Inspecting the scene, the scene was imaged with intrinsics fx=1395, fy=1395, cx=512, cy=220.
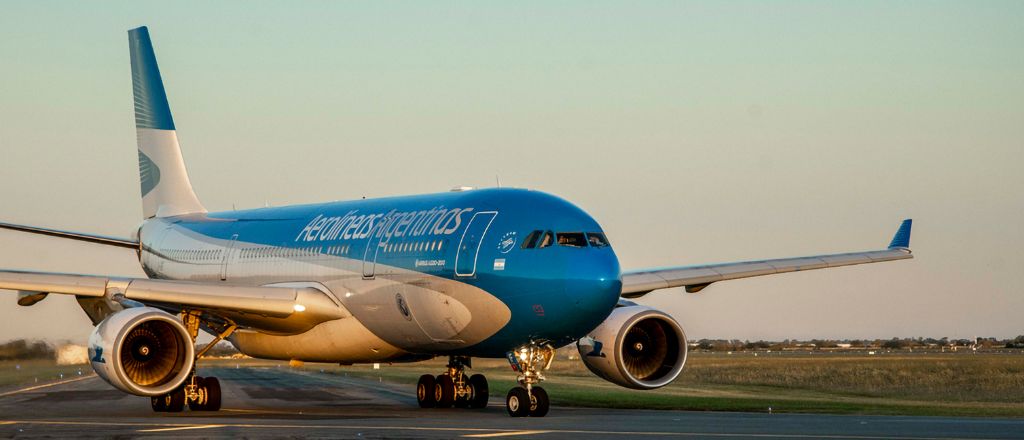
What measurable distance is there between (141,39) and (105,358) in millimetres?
16529

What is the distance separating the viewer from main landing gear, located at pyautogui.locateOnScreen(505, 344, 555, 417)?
22703mm

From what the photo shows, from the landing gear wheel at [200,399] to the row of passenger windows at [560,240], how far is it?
27.7 feet

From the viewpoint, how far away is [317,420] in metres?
22.5

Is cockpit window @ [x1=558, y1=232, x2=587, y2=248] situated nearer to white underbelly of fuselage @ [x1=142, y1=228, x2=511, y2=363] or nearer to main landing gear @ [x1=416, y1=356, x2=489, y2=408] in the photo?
white underbelly of fuselage @ [x1=142, y1=228, x2=511, y2=363]

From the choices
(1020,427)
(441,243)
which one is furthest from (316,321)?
(1020,427)

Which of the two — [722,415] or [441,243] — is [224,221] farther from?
[722,415]

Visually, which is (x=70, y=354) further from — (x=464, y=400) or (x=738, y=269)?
(x=738, y=269)

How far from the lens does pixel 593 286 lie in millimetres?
21375

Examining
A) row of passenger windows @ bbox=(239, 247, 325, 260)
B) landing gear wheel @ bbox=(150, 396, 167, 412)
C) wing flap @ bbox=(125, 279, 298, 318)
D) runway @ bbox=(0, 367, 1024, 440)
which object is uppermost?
row of passenger windows @ bbox=(239, 247, 325, 260)

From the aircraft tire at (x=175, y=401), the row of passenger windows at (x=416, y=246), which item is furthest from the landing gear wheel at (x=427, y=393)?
the aircraft tire at (x=175, y=401)

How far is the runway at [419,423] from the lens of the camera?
18.5 m

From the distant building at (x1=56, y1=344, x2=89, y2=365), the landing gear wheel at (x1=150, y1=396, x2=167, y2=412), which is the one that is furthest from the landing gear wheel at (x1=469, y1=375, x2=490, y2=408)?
the distant building at (x1=56, y1=344, x2=89, y2=365)

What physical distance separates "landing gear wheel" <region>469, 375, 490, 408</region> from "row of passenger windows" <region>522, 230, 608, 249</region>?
6.02 meters

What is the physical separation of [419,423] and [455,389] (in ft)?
21.1
